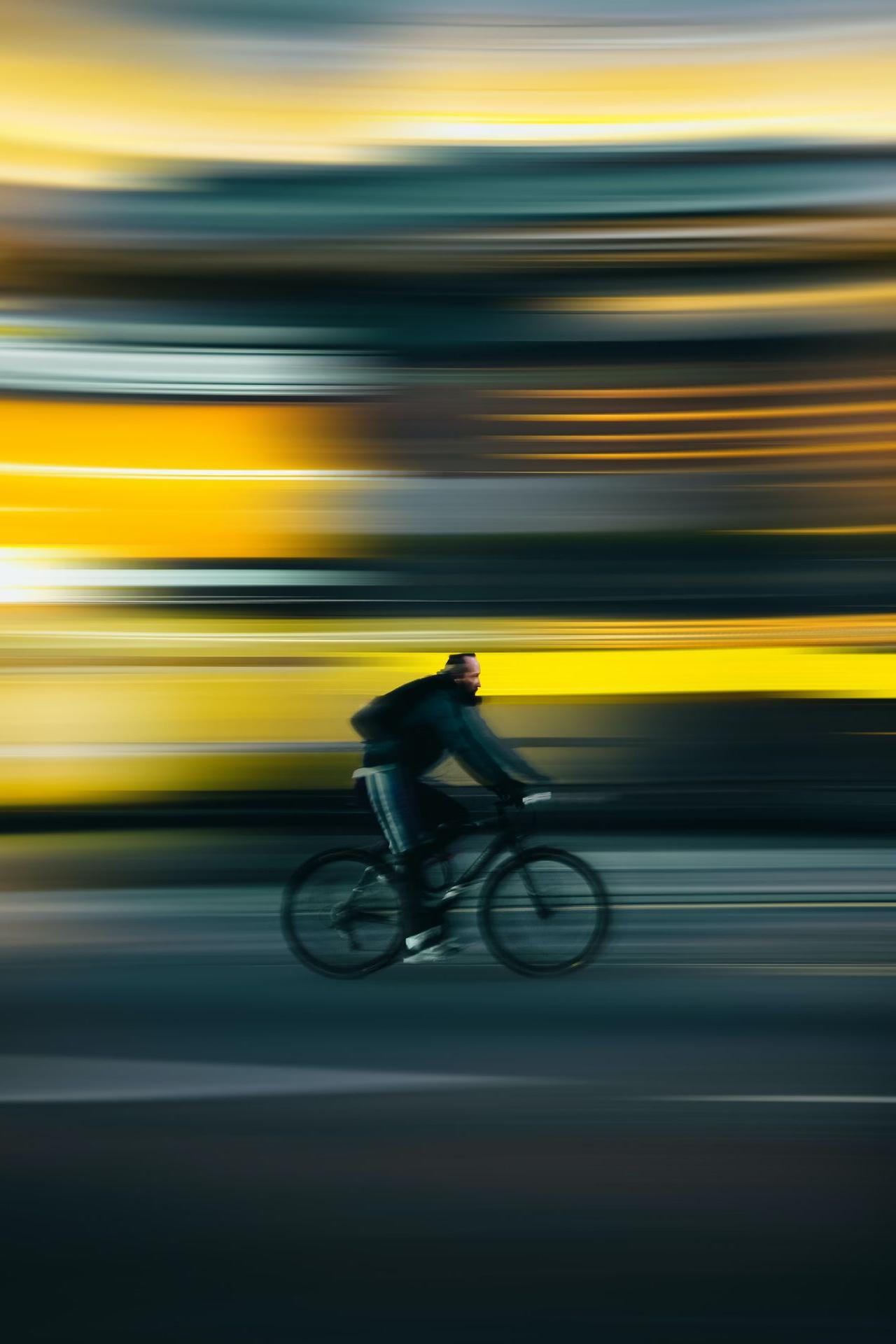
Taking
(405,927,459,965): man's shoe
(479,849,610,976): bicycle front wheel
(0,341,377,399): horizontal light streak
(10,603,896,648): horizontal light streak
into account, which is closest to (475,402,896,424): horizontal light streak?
(0,341,377,399): horizontal light streak

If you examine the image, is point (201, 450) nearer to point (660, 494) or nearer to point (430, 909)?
point (660, 494)

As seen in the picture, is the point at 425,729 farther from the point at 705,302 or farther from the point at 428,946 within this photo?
the point at 705,302

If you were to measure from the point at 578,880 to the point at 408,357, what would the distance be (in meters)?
5.64

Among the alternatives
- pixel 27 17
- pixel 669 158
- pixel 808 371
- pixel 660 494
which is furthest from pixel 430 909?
pixel 27 17

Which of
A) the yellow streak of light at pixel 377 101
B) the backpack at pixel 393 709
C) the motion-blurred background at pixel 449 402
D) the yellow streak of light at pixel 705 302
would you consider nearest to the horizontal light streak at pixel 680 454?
the motion-blurred background at pixel 449 402

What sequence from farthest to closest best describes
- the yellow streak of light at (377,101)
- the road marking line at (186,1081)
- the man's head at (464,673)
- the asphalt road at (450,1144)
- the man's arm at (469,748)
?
the yellow streak of light at (377,101) → the man's head at (464,673) → the man's arm at (469,748) → the road marking line at (186,1081) → the asphalt road at (450,1144)

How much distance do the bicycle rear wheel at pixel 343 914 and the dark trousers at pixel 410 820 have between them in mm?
132

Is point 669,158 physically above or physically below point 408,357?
above

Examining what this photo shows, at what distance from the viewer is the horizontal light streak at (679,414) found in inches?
401

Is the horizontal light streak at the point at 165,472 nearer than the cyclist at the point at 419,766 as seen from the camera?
No

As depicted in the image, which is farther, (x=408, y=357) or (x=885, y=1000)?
(x=408, y=357)

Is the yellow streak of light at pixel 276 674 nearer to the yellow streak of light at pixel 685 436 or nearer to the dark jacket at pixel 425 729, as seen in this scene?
the yellow streak of light at pixel 685 436

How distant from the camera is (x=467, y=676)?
5.82m

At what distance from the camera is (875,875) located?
8648 mm
